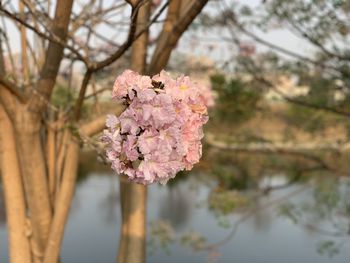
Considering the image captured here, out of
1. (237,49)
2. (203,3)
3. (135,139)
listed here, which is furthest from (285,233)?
(135,139)

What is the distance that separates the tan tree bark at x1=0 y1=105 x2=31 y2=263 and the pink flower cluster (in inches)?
44.9

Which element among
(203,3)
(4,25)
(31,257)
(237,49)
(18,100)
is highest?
(237,49)

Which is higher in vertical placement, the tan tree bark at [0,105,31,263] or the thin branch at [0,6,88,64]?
the thin branch at [0,6,88,64]

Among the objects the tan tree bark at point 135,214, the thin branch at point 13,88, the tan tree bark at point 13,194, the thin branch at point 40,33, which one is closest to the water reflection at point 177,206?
Answer: the tan tree bark at point 135,214

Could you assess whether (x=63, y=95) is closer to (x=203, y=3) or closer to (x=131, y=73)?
(x=203, y=3)

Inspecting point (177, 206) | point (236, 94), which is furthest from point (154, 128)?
point (177, 206)

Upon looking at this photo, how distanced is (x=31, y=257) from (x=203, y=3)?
55.7 inches

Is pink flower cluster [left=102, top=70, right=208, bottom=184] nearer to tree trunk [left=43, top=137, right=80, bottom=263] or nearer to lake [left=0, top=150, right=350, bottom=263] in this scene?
tree trunk [left=43, top=137, right=80, bottom=263]

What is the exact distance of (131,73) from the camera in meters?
1.13

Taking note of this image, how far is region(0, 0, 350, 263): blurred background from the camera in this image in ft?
6.53

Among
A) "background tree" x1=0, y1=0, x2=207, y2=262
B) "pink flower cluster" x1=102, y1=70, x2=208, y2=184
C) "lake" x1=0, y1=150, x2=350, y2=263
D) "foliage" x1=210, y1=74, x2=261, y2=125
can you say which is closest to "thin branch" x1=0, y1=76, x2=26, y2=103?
"background tree" x1=0, y1=0, x2=207, y2=262

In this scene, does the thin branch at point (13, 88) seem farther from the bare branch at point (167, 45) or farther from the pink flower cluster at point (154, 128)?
the pink flower cluster at point (154, 128)

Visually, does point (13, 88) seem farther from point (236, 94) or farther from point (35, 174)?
point (236, 94)

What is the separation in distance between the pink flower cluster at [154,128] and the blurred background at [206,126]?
0.35 meters
